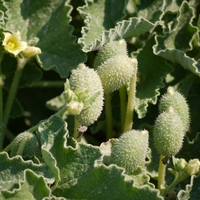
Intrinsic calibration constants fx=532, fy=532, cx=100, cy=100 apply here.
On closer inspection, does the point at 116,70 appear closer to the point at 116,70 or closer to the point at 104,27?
the point at 116,70

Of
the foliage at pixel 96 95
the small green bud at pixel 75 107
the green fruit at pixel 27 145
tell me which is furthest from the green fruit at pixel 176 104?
the green fruit at pixel 27 145

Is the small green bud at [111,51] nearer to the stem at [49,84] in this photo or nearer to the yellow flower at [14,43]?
the yellow flower at [14,43]

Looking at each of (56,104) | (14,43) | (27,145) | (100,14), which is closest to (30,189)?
(27,145)

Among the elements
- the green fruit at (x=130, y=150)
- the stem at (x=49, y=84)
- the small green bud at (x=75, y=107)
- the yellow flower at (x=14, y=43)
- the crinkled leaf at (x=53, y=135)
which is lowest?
the stem at (x=49, y=84)

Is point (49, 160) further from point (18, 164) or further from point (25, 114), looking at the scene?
point (25, 114)

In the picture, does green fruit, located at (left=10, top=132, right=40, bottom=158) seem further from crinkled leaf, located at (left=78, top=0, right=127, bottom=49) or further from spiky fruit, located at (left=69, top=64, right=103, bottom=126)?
crinkled leaf, located at (left=78, top=0, right=127, bottom=49)
